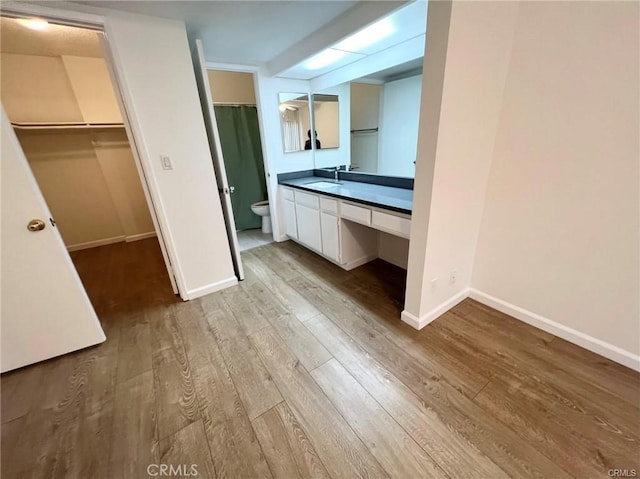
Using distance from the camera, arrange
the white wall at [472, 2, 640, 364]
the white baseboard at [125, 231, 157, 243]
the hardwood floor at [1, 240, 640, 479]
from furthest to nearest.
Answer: the white baseboard at [125, 231, 157, 243]
the white wall at [472, 2, 640, 364]
the hardwood floor at [1, 240, 640, 479]

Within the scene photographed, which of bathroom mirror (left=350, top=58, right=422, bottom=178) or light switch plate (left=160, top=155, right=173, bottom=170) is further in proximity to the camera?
bathroom mirror (left=350, top=58, right=422, bottom=178)

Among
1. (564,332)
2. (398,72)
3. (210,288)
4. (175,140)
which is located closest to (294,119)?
(398,72)

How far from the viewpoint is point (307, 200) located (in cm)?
284

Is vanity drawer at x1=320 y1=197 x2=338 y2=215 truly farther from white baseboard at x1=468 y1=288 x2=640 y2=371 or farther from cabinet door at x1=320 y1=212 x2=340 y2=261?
white baseboard at x1=468 y1=288 x2=640 y2=371

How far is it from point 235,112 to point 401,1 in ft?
9.78

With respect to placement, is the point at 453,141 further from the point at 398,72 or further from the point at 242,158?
the point at 242,158

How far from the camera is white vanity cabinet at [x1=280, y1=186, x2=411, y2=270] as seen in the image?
2.19 metres

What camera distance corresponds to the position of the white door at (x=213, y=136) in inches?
77.2

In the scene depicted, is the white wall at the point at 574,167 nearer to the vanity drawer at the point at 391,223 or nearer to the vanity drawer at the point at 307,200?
the vanity drawer at the point at 391,223

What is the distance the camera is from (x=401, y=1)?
1.47 meters

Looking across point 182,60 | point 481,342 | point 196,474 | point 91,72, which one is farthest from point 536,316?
point 91,72

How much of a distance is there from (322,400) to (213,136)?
2084 millimetres

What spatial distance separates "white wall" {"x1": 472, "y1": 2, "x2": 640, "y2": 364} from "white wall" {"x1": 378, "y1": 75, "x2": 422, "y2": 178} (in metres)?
0.78

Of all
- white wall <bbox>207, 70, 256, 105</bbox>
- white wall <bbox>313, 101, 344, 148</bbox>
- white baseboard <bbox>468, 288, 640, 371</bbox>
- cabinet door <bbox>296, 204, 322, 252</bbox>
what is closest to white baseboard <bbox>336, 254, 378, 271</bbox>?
cabinet door <bbox>296, 204, 322, 252</bbox>
